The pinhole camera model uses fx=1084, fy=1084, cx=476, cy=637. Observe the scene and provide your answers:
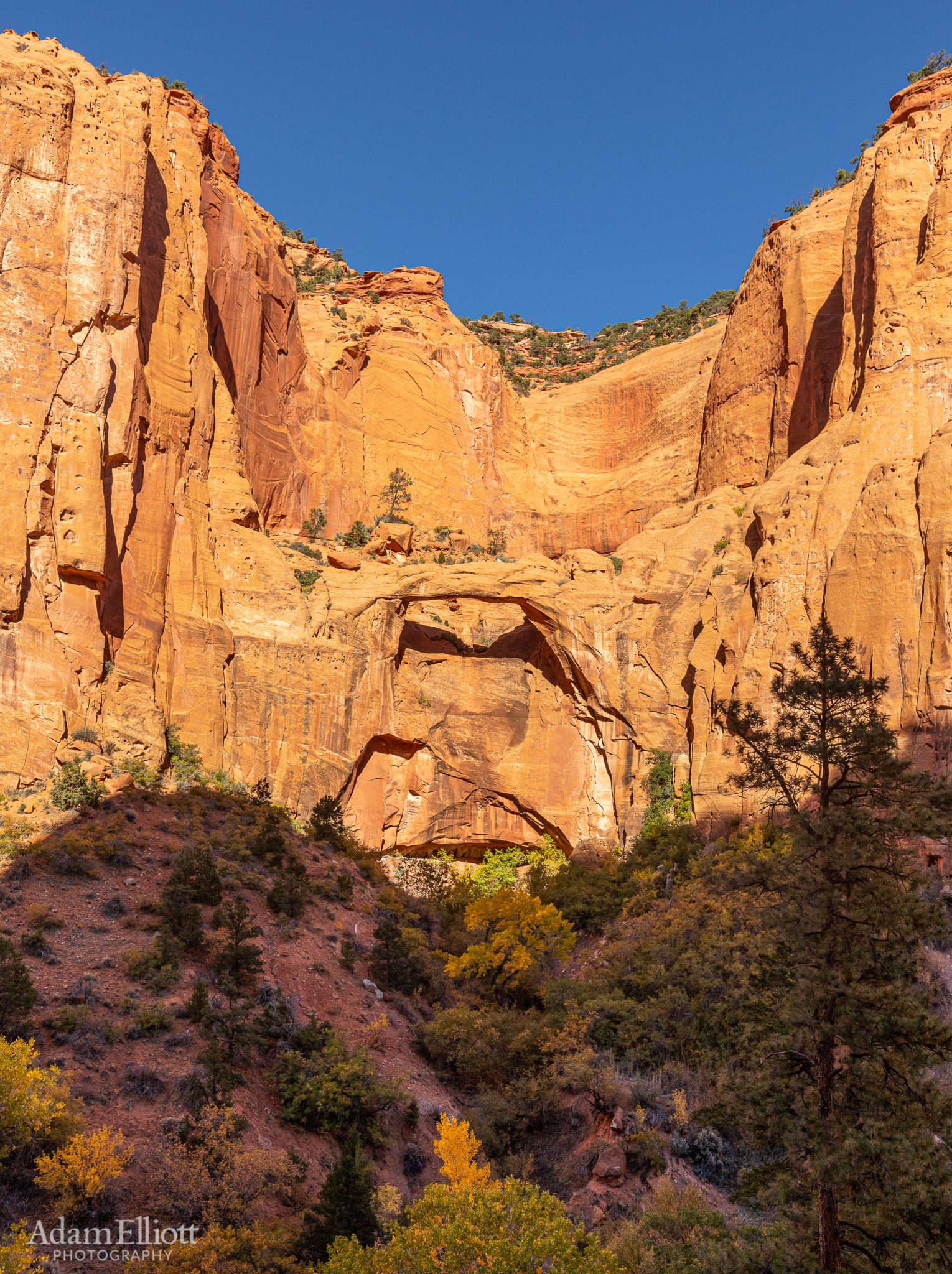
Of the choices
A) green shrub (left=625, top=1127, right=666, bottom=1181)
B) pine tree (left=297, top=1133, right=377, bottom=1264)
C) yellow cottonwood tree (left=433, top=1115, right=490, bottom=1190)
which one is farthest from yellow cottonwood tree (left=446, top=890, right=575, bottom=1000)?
pine tree (left=297, top=1133, right=377, bottom=1264)

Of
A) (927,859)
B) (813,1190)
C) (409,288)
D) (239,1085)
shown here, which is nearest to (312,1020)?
(239,1085)

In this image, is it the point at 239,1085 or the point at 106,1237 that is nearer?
the point at 106,1237

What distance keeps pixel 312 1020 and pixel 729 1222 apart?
945 cm

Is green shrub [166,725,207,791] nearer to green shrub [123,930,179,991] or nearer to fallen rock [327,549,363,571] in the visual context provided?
green shrub [123,930,179,991]

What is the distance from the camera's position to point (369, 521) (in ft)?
165

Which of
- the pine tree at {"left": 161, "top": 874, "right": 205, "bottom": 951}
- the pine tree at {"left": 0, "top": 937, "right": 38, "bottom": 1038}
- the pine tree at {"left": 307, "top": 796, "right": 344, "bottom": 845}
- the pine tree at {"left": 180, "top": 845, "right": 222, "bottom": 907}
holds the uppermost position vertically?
the pine tree at {"left": 307, "top": 796, "right": 344, "bottom": 845}

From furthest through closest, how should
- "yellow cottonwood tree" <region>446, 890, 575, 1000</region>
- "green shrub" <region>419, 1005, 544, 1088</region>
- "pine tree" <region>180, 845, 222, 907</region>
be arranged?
"yellow cottonwood tree" <region>446, 890, 575, 1000</region>, "green shrub" <region>419, 1005, 544, 1088</region>, "pine tree" <region>180, 845, 222, 907</region>

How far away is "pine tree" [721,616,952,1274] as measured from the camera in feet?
41.4

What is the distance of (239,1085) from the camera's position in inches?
811

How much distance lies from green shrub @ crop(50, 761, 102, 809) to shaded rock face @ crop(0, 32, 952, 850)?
0.77 m

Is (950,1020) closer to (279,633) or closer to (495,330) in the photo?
(279,633)

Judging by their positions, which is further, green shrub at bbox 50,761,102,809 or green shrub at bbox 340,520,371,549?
green shrub at bbox 340,520,371,549

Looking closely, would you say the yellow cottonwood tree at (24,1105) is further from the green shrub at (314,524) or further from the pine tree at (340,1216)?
the green shrub at (314,524)

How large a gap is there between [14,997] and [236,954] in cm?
535
